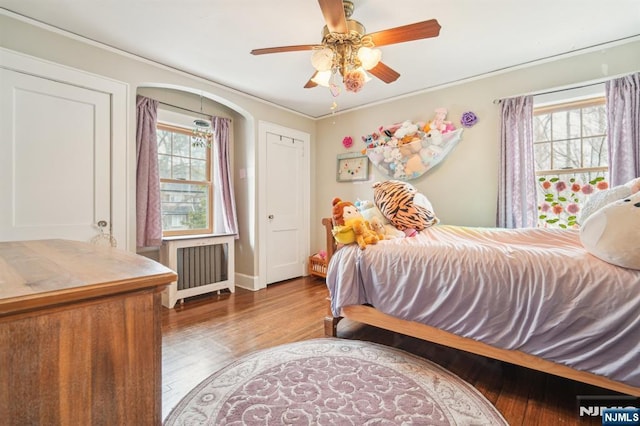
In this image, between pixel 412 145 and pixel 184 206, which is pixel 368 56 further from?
pixel 184 206

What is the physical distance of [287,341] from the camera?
212 cm

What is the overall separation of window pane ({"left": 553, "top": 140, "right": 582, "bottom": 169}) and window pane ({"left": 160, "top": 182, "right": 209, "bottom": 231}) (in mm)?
3768

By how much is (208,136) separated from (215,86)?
0.61 meters

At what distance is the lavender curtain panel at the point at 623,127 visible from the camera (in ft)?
7.21

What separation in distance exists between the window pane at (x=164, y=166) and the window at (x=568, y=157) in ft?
12.6

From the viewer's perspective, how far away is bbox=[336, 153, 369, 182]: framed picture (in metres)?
3.77

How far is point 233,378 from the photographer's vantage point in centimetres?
165

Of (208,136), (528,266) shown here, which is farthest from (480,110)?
(208,136)

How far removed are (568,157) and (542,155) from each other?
0.64ft

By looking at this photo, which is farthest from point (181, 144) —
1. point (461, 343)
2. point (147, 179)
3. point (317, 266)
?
point (461, 343)

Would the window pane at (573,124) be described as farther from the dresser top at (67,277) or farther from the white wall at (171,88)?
the dresser top at (67,277)

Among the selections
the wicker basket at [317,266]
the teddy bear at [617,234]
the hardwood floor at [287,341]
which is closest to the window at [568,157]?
the teddy bear at [617,234]

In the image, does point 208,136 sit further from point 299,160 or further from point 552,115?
point 552,115

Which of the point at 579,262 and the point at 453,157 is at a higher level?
the point at 453,157
